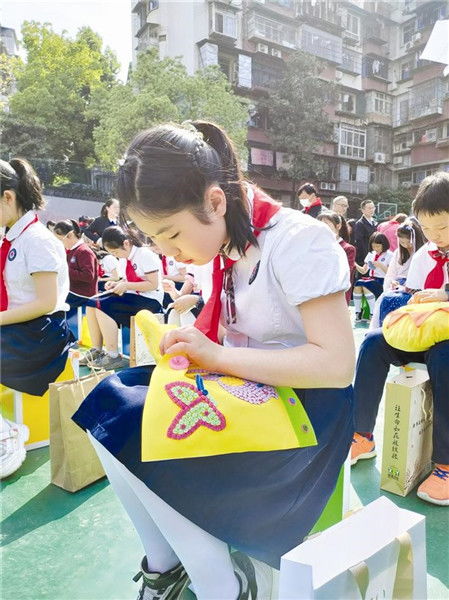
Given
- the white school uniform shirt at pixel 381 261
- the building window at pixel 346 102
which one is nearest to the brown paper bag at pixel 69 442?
the white school uniform shirt at pixel 381 261

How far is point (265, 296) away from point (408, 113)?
82.8ft

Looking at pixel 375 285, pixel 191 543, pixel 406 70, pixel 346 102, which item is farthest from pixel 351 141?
pixel 191 543

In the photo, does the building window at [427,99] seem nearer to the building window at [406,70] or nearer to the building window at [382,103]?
the building window at [406,70]

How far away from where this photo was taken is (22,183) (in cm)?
198

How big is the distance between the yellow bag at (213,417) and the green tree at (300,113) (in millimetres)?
18487

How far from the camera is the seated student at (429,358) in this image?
162 centimetres

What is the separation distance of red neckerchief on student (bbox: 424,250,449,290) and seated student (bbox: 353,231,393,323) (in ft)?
10.9

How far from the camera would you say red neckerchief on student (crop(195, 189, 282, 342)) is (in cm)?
95

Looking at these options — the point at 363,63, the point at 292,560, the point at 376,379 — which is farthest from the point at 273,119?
the point at 292,560

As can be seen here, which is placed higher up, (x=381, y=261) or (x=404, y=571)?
(x=381, y=261)

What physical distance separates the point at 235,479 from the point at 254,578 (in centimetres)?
32

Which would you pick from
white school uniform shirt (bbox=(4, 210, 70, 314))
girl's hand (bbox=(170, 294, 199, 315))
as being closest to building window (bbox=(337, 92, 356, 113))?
white school uniform shirt (bbox=(4, 210, 70, 314))

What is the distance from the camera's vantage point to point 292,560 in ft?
1.98

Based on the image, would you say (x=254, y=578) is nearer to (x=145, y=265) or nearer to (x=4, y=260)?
(x=4, y=260)
